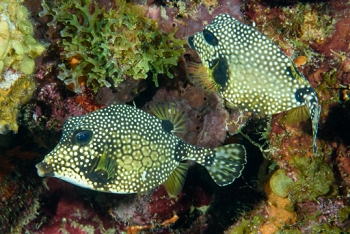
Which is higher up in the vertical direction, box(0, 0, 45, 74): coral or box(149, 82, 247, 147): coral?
box(0, 0, 45, 74): coral

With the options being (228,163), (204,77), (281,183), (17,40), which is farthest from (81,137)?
(281,183)

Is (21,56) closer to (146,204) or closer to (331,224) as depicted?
(146,204)

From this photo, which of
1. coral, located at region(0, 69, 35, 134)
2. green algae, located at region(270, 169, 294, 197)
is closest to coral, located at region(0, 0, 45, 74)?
coral, located at region(0, 69, 35, 134)

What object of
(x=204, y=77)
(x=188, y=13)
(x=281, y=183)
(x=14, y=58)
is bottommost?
(x=281, y=183)

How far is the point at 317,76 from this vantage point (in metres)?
5.02

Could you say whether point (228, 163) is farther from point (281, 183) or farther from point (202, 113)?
point (202, 113)

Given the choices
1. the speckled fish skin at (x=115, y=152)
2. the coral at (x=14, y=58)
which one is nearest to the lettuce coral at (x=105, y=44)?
the coral at (x=14, y=58)

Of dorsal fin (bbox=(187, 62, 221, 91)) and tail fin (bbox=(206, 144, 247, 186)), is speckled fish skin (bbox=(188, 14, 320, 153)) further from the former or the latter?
tail fin (bbox=(206, 144, 247, 186))

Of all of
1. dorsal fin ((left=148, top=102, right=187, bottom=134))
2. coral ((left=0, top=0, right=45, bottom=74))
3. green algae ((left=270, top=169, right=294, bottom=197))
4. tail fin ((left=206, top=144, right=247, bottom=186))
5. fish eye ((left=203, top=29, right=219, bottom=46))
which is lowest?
green algae ((left=270, top=169, right=294, bottom=197))

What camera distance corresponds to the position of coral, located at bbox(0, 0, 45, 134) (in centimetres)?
392

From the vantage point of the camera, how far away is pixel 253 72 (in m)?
3.79

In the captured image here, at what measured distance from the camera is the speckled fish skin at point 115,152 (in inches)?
155

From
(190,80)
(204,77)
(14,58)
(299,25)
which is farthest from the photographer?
(190,80)

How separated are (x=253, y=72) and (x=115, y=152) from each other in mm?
1997
